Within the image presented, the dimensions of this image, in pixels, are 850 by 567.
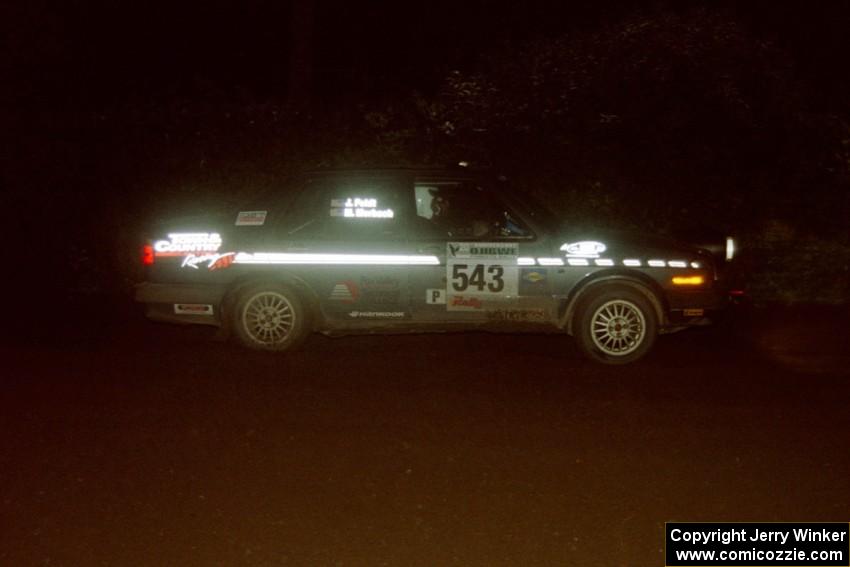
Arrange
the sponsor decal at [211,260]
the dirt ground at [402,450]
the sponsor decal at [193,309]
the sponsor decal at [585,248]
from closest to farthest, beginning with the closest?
1. the dirt ground at [402,450]
2. the sponsor decal at [585,248]
3. the sponsor decal at [211,260]
4. the sponsor decal at [193,309]

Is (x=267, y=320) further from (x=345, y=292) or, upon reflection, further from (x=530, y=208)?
(x=530, y=208)

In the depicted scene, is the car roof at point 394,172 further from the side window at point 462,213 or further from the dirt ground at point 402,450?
the dirt ground at point 402,450

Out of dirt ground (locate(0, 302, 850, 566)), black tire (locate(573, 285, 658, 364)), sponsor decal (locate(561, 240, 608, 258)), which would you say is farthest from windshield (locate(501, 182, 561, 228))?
dirt ground (locate(0, 302, 850, 566))

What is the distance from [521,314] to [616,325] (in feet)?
2.60

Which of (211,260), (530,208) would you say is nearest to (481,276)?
(530,208)

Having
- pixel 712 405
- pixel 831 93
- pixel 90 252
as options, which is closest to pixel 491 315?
pixel 712 405

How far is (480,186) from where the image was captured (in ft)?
32.1

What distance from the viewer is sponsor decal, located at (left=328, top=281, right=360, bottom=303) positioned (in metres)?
9.91

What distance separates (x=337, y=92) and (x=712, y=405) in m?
18.3

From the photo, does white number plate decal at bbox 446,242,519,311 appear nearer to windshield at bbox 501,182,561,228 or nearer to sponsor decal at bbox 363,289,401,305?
windshield at bbox 501,182,561,228

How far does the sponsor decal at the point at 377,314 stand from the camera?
32.5 ft

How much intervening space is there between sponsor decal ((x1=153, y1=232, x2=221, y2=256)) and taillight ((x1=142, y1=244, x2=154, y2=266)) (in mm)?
93

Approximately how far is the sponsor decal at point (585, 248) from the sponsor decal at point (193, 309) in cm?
308

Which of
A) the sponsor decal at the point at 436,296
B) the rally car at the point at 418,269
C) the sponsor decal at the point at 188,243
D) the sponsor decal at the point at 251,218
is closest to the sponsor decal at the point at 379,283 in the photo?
the rally car at the point at 418,269
